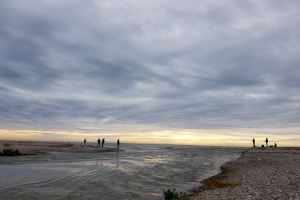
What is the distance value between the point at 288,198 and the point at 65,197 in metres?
12.3

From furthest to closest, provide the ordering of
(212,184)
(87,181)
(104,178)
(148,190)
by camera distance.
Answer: (104,178) → (87,181) → (212,184) → (148,190)

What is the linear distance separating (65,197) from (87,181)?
7.63 meters

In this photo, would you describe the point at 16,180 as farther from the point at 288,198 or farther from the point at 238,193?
the point at 288,198

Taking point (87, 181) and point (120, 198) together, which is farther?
point (87, 181)

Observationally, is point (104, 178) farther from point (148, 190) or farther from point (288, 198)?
point (288, 198)

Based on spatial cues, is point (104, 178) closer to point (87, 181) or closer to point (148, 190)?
point (87, 181)

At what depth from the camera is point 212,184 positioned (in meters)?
27.2

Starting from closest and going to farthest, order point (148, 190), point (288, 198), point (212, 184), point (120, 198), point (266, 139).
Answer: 1. point (288, 198)
2. point (120, 198)
3. point (148, 190)
4. point (212, 184)
5. point (266, 139)

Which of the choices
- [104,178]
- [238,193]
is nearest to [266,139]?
[104,178]

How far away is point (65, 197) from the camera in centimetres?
2138

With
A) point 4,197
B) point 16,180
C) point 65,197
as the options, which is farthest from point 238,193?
point 16,180

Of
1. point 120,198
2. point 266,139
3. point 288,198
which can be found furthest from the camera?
point 266,139

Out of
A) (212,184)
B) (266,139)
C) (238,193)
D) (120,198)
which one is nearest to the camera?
(238,193)

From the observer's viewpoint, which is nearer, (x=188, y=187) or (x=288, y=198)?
(x=288, y=198)
